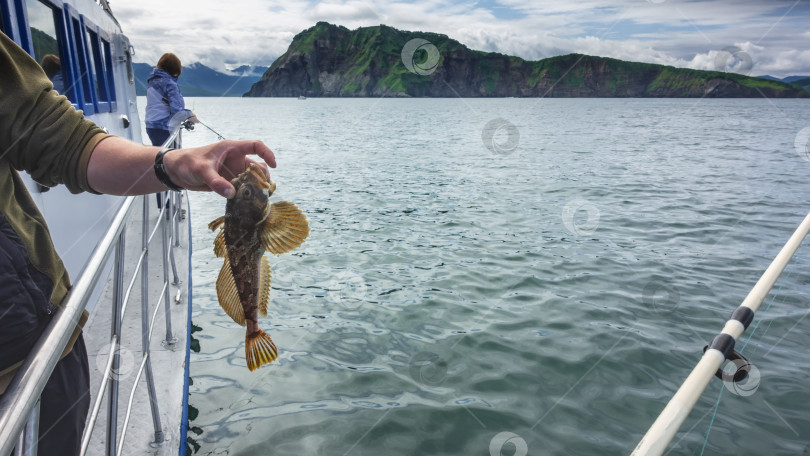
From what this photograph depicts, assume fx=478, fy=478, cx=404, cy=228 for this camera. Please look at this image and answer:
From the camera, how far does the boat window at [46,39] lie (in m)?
5.03

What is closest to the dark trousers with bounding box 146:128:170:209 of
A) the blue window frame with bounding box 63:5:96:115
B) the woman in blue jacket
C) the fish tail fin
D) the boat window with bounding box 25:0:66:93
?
the woman in blue jacket

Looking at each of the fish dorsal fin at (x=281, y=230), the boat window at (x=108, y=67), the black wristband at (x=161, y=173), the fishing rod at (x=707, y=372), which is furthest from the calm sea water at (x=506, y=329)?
the boat window at (x=108, y=67)

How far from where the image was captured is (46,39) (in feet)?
18.4

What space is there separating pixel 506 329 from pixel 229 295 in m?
4.66

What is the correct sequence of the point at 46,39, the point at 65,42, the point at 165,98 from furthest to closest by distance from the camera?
1. the point at 165,98
2. the point at 65,42
3. the point at 46,39

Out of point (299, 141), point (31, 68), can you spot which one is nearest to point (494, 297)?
point (31, 68)

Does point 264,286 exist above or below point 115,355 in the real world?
above

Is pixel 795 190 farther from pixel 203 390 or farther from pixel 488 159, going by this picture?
pixel 203 390

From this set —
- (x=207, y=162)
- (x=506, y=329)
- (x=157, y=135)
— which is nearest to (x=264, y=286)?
(x=207, y=162)

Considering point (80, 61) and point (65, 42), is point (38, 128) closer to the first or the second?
point (65, 42)

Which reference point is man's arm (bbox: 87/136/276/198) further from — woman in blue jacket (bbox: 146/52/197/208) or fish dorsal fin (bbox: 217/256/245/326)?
woman in blue jacket (bbox: 146/52/197/208)

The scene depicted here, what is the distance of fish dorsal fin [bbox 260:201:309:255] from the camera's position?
2309 mm

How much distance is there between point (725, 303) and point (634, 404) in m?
3.29

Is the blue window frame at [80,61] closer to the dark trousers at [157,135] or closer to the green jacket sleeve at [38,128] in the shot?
the dark trousers at [157,135]
